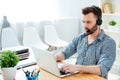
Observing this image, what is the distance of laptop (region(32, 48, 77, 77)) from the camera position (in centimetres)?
162

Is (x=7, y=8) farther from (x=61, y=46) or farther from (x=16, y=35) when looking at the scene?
(x=61, y=46)

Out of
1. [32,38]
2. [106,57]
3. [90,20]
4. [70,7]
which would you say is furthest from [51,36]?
[106,57]

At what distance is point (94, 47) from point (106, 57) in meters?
0.19

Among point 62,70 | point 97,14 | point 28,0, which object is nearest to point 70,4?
point 28,0

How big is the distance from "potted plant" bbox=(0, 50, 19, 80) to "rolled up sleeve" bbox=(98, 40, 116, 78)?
705 millimetres

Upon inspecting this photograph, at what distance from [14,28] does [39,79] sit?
107 inches

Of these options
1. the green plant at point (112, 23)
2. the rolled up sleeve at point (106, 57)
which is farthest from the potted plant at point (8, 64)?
the green plant at point (112, 23)

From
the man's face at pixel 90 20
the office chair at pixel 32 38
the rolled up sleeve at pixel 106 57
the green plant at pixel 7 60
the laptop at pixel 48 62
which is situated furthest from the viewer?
the office chair at pixel 32 38

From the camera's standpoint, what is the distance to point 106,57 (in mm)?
1788

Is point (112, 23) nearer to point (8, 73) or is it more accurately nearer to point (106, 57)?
point (106, 57)

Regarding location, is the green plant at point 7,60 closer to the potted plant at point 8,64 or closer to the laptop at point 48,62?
the potted plant at point 8,64

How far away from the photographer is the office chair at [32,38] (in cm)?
416

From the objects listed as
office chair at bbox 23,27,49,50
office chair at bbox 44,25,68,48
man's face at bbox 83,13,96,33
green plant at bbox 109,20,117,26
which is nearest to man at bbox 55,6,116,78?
man's face at bbox 83,13,96,33

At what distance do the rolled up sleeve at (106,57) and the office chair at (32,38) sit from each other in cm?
236
